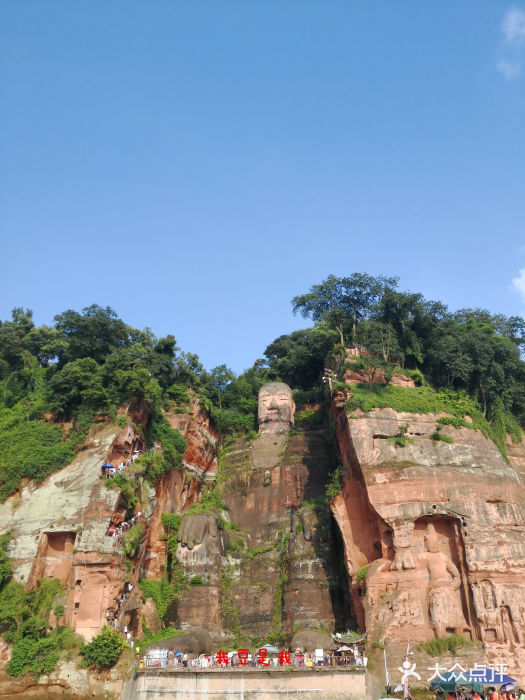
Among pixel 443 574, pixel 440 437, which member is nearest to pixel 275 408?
pixel 440 437

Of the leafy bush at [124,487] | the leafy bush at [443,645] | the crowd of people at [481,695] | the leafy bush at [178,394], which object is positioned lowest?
the crowd of people at [481,695]

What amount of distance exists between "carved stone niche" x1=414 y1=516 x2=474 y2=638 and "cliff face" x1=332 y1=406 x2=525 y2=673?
4 cm

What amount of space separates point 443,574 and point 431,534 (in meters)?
1.77

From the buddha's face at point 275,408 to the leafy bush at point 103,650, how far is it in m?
20.1

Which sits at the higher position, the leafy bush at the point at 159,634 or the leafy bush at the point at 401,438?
the leafy bush at the point at 401,438

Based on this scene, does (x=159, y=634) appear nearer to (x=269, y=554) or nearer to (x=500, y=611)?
(x=269, y=554)

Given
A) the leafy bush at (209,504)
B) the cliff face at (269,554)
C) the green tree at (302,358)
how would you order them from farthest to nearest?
1. the green tree at (302,358)
2. the leafy bush at (209,504)
3. the cliff face at (269,554)

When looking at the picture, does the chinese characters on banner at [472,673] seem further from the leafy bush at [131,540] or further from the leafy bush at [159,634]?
the leafy bush at [131,540]

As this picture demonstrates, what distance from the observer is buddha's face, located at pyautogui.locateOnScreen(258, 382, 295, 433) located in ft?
140

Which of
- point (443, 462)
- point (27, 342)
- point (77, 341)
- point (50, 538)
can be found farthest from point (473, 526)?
point (27, 342)

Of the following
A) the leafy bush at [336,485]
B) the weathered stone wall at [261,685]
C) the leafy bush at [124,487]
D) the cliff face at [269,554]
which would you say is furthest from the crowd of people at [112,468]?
the leafy bush at [336,485]

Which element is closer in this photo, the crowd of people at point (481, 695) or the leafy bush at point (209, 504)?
the crowd of people at point (481, 695)

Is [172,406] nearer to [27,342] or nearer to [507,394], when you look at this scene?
[27,342]

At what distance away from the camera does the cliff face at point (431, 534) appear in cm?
2477
